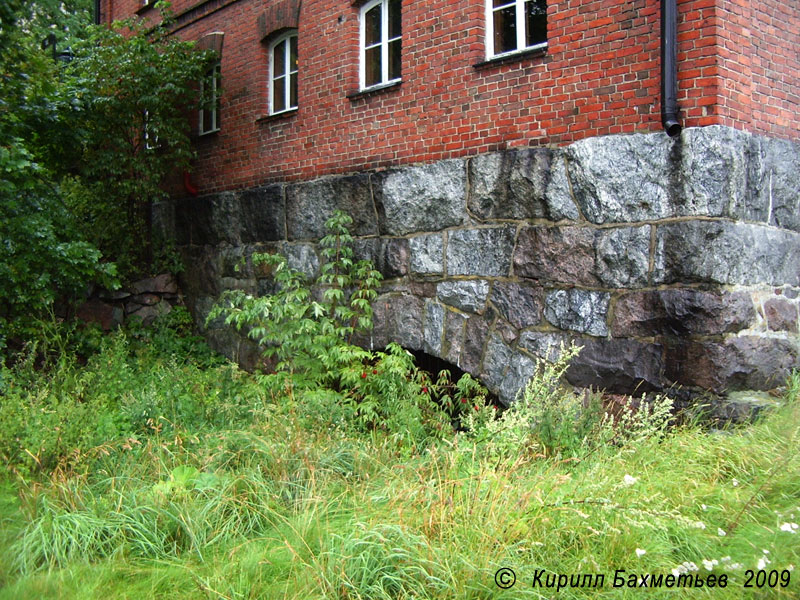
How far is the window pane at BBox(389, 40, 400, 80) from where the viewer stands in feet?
27.8

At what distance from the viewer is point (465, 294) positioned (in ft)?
23.9

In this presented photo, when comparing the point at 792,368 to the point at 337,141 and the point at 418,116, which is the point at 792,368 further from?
the point at 337,141

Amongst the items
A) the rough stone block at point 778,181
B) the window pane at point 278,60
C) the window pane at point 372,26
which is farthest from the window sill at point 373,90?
the rough stone block at point 778,181

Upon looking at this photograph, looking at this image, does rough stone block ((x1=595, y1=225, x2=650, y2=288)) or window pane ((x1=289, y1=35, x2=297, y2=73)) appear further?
window pane ((x1=289, y1=35, x2=297, y2=73))

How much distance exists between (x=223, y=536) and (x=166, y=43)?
8.98 metres

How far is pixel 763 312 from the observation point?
19.8ft

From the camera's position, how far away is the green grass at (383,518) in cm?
347

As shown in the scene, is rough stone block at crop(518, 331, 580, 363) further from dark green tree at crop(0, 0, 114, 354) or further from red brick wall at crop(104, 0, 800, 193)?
dark green tree at crop(0, 0, 114, 354)

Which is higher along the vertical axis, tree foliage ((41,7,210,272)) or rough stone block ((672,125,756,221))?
tree foliage ((41,7,210,272))

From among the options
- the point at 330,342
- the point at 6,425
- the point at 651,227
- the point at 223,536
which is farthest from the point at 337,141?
the point at 223,536

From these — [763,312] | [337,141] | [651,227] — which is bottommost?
[763,312]

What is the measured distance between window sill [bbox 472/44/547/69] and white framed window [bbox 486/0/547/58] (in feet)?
0.11

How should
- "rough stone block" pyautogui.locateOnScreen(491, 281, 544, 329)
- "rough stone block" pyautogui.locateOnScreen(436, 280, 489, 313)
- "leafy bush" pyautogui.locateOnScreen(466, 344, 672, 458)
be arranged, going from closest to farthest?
"leafy bush" pyautogui.locateOnScreen(466, 344, 672, 458) → "rough stone block" pyautogui.locateOnScreen(491, 281, 544, 329) → "rough stone block" pyautogui.locateOnScreen(436, 280, 489, 313)

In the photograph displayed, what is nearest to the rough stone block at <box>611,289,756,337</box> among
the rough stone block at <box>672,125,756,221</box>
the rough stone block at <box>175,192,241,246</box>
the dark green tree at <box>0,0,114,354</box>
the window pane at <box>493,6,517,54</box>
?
the rough stone block at <box>672,125,756,221</box>
